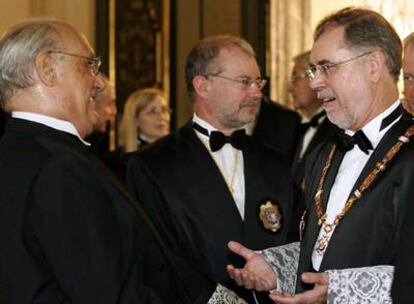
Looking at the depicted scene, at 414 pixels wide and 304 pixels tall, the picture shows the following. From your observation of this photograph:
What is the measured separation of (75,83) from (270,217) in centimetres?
132

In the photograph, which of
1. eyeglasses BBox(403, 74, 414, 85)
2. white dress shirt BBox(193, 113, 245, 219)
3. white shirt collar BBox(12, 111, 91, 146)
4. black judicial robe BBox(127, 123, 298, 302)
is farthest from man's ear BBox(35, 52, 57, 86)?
eyeglasses BBox(403, 74, 414, 85)

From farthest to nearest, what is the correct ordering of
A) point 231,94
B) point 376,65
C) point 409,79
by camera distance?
1. point 231,94
2. point 409,79
3. point 376,65

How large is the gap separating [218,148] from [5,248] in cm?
159

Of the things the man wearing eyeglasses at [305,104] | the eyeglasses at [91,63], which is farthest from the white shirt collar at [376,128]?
the man wearing eyeglasses at [305,104]

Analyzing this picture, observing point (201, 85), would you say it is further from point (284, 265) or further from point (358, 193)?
point (358, 193)

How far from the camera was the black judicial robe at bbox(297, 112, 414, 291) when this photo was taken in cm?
311

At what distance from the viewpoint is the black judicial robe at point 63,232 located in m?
2.85

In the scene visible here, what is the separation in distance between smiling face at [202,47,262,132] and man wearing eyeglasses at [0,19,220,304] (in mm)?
1266

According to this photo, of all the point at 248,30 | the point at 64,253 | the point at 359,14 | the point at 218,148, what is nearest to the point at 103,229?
the point at 64,253

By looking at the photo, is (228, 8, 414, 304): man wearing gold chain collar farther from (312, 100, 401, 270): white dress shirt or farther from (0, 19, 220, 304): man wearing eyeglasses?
(0, 19, 220, 304): man wearing eyeglasses

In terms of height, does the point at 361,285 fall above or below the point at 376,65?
below

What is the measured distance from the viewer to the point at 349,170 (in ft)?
11.0

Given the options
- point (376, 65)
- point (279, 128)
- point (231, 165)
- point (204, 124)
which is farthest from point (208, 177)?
point (279, 128)

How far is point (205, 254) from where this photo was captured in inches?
159
